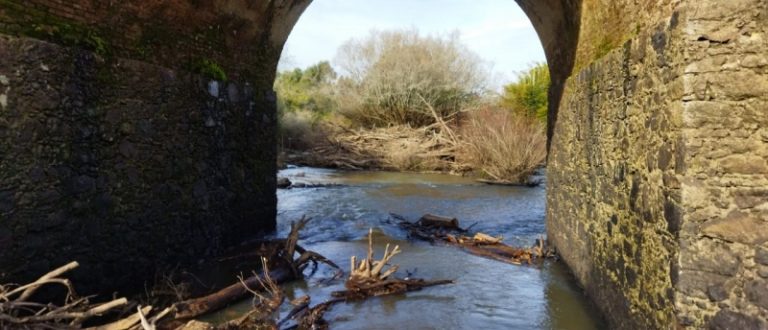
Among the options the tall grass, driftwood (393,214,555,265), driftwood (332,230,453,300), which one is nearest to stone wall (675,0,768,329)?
driftwood (332,230,453,300)

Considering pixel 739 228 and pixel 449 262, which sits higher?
pixel 739 228

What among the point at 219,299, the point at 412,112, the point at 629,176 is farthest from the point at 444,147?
the point at 629,176

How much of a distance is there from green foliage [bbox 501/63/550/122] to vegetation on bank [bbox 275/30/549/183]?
46mm

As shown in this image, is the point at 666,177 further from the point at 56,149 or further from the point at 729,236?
the point at 56,149

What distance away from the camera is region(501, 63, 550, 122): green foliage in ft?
88.2

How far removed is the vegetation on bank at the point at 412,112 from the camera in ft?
74.4

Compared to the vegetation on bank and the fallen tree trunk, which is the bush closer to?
the vegetation on bank

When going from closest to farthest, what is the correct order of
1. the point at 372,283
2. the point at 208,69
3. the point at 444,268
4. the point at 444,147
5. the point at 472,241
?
1. the point at 372,283
2. the point at 208,69
3. the point at 444,268
4. the point at 472,241
5. the point at 444,147

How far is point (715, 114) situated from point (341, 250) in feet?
20.4

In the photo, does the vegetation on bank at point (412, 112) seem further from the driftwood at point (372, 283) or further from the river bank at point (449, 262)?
the driftwood at point (372, 283)

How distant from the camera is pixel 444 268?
764 centimetres

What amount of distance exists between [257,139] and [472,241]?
147 inches

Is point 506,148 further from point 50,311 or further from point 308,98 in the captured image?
point 308,98

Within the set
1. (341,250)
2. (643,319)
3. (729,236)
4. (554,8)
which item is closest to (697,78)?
(729,236)
